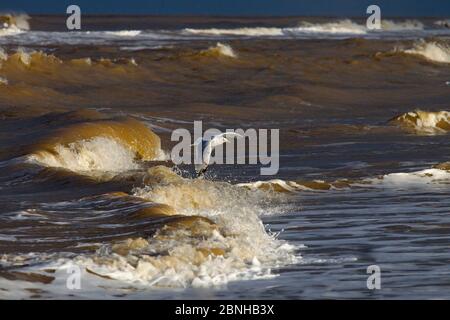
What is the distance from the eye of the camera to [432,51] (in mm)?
44000

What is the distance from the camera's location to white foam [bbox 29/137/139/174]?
15445 millimetres

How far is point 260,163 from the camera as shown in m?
17.0

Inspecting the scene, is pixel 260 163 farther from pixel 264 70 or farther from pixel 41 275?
pixel 264 70

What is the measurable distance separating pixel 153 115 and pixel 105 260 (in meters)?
13.3

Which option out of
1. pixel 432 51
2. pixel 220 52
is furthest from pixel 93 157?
pixel 432 51

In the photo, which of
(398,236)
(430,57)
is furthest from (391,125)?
(430,57)

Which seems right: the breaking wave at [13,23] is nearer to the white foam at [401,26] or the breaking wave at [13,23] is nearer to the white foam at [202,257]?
the white foam at [401,26]

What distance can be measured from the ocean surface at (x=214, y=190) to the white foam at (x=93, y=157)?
0.03 m

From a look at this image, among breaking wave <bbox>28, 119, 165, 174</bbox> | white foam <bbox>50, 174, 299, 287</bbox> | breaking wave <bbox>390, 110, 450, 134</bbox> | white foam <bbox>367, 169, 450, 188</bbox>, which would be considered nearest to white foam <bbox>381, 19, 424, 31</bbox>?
breaking wave <bbox>390, 110, 450, 134</bbox>

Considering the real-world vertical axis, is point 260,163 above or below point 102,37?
below

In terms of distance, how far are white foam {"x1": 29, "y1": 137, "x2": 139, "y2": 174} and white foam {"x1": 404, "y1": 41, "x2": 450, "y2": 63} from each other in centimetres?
2689

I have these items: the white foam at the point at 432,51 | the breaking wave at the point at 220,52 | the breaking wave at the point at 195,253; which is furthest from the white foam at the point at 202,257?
the white foam at the point at 432,51

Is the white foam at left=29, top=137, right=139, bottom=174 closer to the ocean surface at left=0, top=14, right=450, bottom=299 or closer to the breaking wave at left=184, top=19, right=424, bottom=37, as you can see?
the ocean surface at left=0, top=14, right=450, bottom=299
